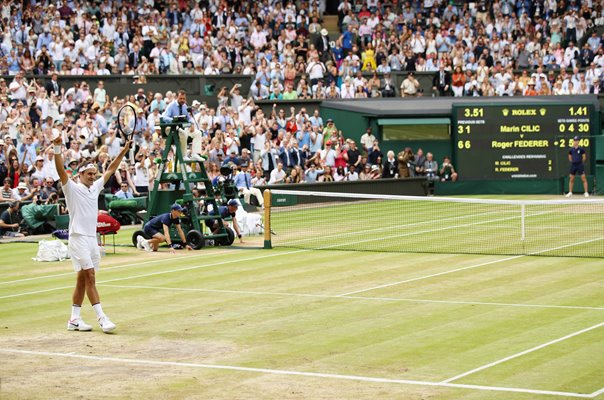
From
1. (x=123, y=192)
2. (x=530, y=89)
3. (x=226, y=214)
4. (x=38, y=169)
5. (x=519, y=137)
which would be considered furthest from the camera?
(x=530, y=89)

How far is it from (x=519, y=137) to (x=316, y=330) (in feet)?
92.0

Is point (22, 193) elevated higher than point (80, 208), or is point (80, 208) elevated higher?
point (80, 208)

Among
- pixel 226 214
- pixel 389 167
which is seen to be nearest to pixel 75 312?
pixel 226 214

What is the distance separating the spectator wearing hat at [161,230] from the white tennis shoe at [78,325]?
929 centimetres

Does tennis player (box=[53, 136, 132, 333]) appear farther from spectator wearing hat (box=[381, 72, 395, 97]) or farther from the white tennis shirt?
spectator wearing hat (box=[381, 72, 395, 97])

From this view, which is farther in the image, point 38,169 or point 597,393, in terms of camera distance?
point 38,169

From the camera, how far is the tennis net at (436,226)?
76.9ft

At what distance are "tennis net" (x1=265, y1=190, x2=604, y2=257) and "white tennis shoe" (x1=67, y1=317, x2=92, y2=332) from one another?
909 centimetres

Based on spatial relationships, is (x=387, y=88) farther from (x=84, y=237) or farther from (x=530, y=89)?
(x=84, y=237)

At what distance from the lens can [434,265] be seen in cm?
2053

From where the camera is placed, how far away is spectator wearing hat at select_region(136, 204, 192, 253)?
23.7m

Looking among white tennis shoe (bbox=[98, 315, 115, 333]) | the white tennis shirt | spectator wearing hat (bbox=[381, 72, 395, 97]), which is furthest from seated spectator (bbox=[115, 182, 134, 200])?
white tennis shoe (bbox=[98, 315, 115, 333])

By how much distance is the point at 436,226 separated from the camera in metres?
28.4

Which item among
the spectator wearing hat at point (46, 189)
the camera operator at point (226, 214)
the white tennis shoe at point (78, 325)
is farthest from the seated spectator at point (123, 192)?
the white tennis shoe at point (78, 325)
